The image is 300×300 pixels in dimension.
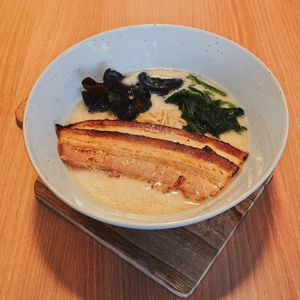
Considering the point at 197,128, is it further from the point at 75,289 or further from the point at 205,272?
the point at 75,289

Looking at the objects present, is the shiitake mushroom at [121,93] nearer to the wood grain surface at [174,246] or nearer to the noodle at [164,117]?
the noodle at [164,117]

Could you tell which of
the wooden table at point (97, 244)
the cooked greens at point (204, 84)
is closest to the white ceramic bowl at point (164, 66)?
the cooked greens at point (204, 84)

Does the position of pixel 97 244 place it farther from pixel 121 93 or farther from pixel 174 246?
pixel 121 93

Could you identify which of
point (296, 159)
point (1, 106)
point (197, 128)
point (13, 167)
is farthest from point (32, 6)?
point (296, 159)

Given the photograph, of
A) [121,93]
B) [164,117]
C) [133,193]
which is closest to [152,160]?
[133,193]

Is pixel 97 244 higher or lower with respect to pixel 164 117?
lower

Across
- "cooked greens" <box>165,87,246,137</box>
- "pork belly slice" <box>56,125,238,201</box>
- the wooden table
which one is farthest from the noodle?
the wooden table
